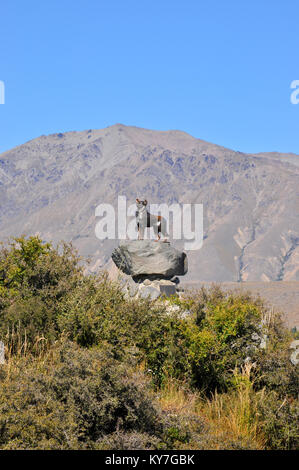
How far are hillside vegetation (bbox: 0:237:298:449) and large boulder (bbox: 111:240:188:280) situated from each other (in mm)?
7679

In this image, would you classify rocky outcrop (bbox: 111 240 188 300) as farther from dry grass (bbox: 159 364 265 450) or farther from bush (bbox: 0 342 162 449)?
bush (bbox: 0 342 162 449)

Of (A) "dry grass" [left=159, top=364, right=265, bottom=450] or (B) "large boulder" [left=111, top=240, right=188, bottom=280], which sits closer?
(A) "dry grass" [left=159, top=364, right=265, bottom=450]

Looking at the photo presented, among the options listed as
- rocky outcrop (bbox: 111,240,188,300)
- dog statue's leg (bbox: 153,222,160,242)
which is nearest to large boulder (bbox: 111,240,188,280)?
rocky outcrop (bbox: 111,240,188,300)

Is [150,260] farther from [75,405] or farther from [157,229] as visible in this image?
[75,405]

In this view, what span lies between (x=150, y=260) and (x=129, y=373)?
13.2 meters

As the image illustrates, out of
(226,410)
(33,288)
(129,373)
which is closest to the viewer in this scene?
(129,373)

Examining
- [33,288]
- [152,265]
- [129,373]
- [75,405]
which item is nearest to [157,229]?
[152,265]

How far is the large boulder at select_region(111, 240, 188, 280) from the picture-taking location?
1958 cm

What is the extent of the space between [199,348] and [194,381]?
0.49 m

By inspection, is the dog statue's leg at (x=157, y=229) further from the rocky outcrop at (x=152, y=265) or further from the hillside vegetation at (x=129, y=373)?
the hillside vegetation at (x=129, y=373)

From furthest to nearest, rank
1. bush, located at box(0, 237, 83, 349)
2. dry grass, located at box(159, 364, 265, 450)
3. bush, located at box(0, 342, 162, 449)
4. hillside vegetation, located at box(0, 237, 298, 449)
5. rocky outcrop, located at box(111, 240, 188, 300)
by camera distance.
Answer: rocky outcrop, located at box(111, 240, 188, 300)
bush, located at box(0, 237, 83, 349)
dry grass, located at box(159, 364, 265, 450)
hillside vegetation, located at box(0, 237, 298, 449)
bush, located at box(0, 342, 162, 449)

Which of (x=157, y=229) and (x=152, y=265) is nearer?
(x=152, y=265)

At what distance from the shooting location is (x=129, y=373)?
→ 6430 mm

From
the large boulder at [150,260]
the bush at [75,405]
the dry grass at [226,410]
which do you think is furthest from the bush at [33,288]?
the large boulder at [150,260]
